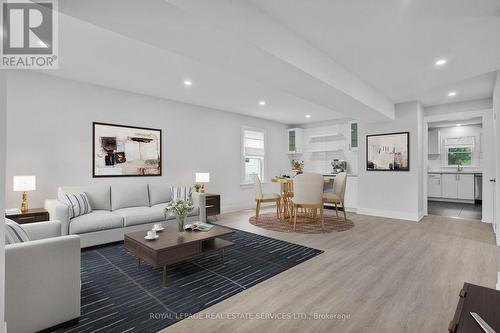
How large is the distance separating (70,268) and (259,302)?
59.4 inches

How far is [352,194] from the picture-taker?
669cm

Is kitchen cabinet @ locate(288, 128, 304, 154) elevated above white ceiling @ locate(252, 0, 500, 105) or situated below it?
below

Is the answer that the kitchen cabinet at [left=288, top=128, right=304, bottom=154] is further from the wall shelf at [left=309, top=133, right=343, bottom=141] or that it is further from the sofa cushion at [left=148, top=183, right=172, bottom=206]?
the sofa cushion at [left=148, top=183, right=172, bottom=206]

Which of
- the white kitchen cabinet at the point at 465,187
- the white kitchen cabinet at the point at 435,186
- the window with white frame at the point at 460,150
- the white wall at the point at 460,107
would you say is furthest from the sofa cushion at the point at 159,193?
the window with white frame at the point at 460,150

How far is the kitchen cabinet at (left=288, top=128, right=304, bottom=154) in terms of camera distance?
319 inches

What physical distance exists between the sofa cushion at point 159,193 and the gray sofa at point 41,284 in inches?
109

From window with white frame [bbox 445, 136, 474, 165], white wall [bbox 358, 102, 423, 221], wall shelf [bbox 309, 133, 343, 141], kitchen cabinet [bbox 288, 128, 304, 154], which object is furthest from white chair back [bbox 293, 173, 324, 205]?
window with white frame [bbox 445, 136, 474, 165]

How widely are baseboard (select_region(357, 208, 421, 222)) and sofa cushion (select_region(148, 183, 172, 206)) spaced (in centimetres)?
449

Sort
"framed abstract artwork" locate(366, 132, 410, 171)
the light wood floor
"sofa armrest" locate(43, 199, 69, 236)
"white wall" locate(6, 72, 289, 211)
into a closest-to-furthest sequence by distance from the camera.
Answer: the light wood floor
"sofa armrest" locate(43, 199, 69, 236)
"white wall" locate(6, 72, 289, 211)
"framed abstract artwork" locate(366, 132, 410, 171)

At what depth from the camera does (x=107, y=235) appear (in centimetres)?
361

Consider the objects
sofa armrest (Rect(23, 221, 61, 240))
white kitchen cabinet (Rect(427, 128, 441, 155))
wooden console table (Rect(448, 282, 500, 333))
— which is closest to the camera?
wooden console table (Rect(448, 282, 500, 333))

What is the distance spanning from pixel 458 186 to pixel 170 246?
346 inches

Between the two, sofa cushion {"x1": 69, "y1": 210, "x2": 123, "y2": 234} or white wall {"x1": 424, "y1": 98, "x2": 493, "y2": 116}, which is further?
white wall {"x1": 424, "y1": 98, "x2": 493, "y2": 116}

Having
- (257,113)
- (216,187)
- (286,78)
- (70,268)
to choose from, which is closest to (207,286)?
(70,268)
